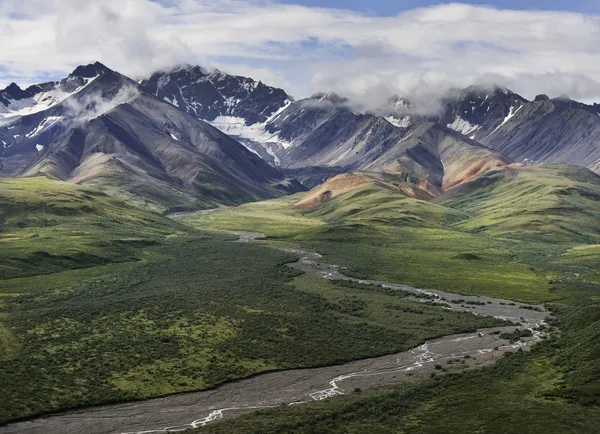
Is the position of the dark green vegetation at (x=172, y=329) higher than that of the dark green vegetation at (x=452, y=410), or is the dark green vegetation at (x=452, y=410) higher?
the dark green vegetation at (x=172, y=329)

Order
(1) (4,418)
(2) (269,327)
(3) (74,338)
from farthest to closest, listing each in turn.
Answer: (2) (269,327) → (3) (74,338) → (1) (4,418)

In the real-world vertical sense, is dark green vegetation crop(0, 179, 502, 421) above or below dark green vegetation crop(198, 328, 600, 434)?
above

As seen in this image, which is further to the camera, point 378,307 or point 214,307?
point 378,307

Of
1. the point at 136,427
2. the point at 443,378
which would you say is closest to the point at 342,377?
the point at 443,378

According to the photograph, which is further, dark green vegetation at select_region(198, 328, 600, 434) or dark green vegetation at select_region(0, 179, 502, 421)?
dark green vegetation at select_region(0, 179, 502, 421)

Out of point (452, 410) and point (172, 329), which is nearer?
point (452, 410)

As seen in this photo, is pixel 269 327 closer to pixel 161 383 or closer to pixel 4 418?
pixel 161 383

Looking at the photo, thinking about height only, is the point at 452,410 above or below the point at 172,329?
below

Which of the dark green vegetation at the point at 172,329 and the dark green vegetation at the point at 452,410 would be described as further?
the dark green vegetation at the point at 172,329
